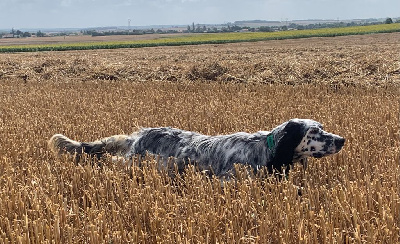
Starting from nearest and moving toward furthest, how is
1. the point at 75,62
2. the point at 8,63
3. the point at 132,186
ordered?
the point at 132,186 → the point at 75,62 → the point at 8,63

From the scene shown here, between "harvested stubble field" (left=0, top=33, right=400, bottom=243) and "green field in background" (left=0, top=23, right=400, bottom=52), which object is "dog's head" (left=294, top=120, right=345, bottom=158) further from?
"green field in background" (left=0, top=23, right=400, bottom=52)

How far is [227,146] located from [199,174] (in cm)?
88

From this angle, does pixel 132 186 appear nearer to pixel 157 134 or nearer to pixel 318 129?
pixel 157 134

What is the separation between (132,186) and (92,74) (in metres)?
14.2

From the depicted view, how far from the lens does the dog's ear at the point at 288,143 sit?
529 cm

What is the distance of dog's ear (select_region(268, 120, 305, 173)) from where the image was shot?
529 centimetres

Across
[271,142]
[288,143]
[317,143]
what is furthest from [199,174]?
[317,143]

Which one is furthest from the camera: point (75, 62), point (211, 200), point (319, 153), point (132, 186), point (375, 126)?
point (75, 62)

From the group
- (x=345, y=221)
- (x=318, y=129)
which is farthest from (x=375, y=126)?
(x=345, y=221)

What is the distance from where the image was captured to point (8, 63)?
22391mm

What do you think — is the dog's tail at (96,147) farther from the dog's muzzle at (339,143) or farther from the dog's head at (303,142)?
the dog's muzzle at (339,143)

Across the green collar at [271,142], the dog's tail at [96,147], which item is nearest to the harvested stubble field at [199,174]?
the dog's tail at [96,147]

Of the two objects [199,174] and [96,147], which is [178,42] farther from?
[199,174]

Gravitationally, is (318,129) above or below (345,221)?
above
